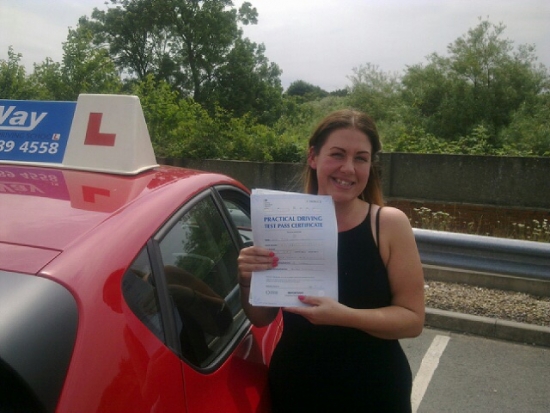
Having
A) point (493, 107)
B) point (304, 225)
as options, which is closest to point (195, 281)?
point (304, 225)

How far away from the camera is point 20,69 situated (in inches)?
695

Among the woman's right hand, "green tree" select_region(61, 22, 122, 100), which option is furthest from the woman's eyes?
"green tree" select_region(61, 22, 122, 100)

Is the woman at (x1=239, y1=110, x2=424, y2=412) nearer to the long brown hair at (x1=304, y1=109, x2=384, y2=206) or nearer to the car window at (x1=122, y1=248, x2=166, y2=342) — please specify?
the long brown hair at (x1=304, y1=109, x2=384, y2=206)

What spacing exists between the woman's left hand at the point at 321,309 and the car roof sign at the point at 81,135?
35.4 inches

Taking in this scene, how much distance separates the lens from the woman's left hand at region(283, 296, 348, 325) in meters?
1.68

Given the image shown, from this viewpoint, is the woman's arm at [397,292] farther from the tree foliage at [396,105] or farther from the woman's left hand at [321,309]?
the tree foliage at [396,105]

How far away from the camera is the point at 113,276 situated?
143 centimetres

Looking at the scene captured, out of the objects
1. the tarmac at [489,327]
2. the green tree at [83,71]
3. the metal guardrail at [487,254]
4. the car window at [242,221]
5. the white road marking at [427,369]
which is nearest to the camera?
the car window at [242,221]

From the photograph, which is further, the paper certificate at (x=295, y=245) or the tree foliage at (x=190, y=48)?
the tree foliage at (x=190, y=48)

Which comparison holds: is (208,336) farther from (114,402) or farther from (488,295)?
(488,295)

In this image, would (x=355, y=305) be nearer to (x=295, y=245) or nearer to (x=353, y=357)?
(x=353, y=357)

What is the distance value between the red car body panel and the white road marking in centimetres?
232

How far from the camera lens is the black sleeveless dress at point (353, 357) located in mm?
1818

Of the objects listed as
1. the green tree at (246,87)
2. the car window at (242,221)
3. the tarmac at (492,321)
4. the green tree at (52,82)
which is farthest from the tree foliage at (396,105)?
the green tree at (246,87)
